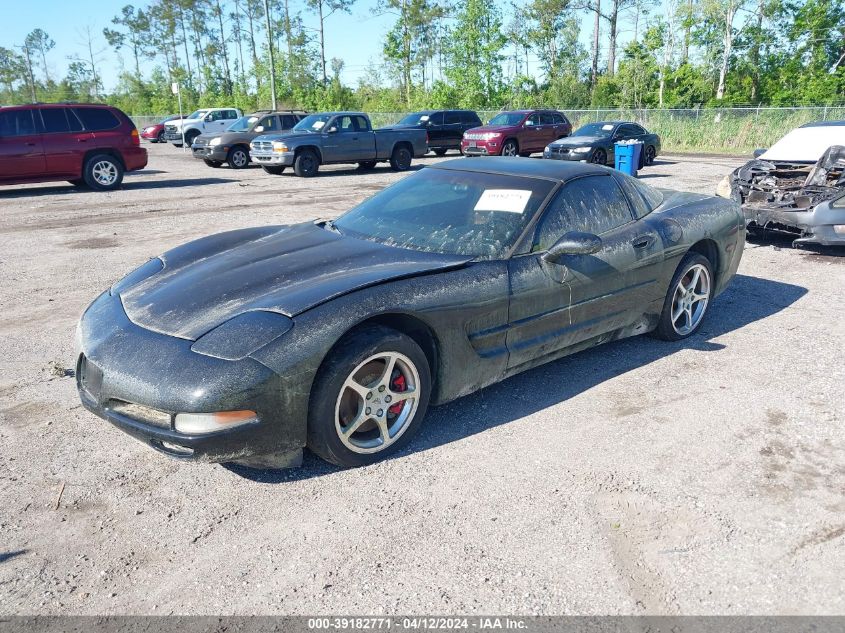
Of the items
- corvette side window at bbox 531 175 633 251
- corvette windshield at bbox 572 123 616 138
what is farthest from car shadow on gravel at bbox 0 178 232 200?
corvette side window at bbox 531 175 633 251

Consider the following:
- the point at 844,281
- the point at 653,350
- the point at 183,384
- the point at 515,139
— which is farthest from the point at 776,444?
the point at 515,139

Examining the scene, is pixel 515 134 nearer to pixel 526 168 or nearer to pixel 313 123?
pixel 313 123

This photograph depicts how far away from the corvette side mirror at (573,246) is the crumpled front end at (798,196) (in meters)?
4.99

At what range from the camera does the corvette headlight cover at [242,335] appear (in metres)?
2.95

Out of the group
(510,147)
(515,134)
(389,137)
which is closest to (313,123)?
(389,137)

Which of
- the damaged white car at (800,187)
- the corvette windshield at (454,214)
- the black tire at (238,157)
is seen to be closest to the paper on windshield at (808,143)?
the damaged white car at (800,187)

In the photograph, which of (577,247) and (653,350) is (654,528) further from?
(653,350)

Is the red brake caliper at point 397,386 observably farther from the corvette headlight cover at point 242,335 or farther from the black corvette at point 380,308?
the corvette headlight cover at point 242,335

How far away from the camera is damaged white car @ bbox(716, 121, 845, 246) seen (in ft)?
26.1

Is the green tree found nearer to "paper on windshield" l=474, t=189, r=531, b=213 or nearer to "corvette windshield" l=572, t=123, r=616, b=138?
"corvette windshield" l=572, t=123, r=616, b=138

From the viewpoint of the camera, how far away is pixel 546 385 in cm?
438

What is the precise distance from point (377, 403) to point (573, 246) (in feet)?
4.85

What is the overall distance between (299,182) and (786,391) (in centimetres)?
1412

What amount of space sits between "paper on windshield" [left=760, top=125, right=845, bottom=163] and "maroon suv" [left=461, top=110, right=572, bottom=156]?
11742 mm
